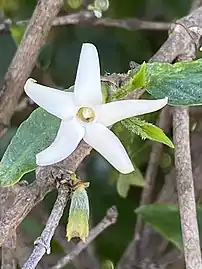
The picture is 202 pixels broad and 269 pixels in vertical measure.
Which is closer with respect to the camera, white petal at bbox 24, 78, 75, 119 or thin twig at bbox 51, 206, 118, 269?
white petal at bbox 24, 78, 75, 119

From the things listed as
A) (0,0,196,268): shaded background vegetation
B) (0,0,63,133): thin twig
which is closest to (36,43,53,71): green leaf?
(0,0,196,268): shaded background vegetation

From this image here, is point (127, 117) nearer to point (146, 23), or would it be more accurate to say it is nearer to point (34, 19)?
point (34, 19)

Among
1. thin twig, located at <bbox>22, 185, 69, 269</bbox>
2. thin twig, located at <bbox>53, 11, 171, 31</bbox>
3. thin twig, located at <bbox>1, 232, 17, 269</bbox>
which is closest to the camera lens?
thin twig, located at <bbox>22, 185, 69, 269</bbox>

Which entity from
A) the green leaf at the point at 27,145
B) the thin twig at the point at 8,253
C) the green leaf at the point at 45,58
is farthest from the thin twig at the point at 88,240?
the green leaf at the point at 45,58

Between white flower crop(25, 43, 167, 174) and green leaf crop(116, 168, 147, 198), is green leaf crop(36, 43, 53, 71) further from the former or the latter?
white flower crop(25, 43, 167, 174)

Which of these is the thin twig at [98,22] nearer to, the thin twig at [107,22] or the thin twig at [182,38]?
the thin twig at [107,22]

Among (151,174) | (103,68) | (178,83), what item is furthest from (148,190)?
(178,83)

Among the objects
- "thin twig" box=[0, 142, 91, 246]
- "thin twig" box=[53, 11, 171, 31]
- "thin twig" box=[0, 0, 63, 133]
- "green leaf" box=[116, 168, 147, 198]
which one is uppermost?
"thin twig" box=[53, 11, 171, 31]

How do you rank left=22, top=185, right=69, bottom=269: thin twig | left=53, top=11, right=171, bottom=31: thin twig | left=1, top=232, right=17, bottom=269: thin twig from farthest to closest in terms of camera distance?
left=53, top=11, right=171, bottom=31: thin twig → left=1, top=232, right=17, bottom=269: thin twig → left=22, top=185, right=69, bottom=269: thin twig

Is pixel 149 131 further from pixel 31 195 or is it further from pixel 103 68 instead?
pixel 103 68
